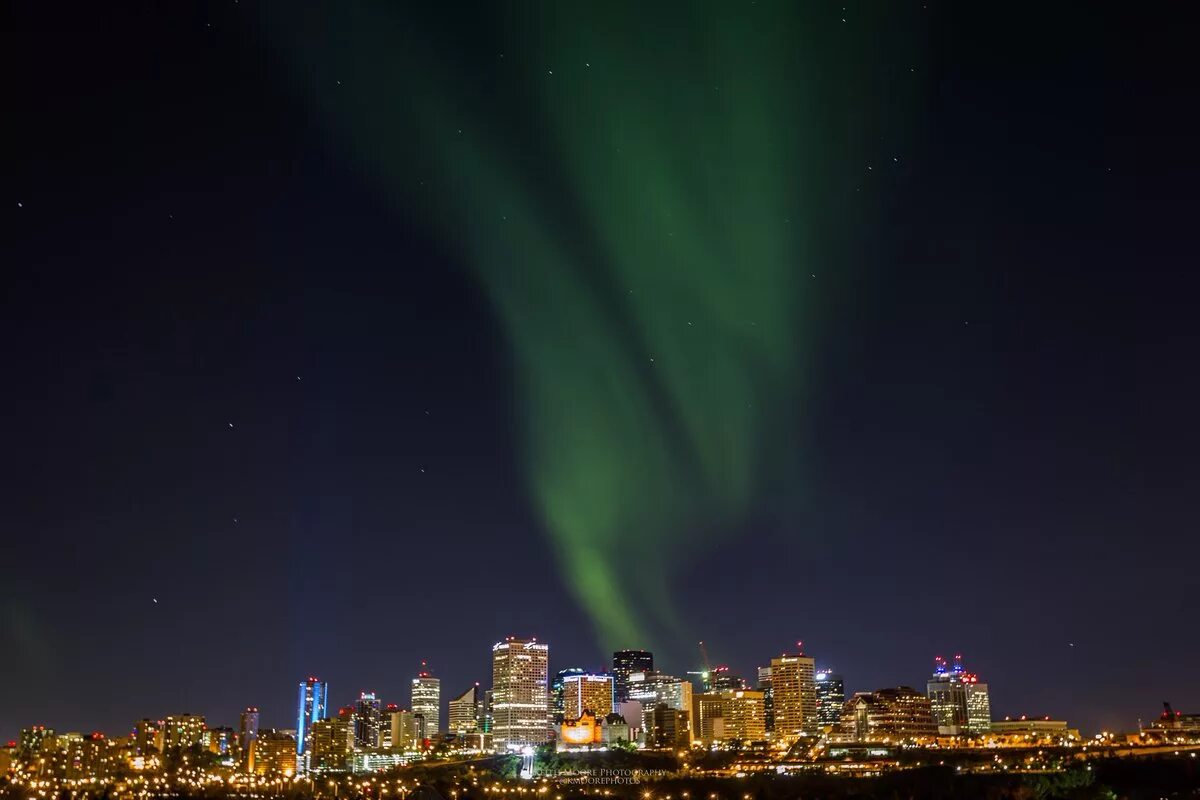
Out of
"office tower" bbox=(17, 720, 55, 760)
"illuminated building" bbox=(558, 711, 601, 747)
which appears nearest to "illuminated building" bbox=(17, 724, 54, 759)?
"office tower" bbox=(17, 720, 55, 760)

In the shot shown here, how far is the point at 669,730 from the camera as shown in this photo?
189 metres

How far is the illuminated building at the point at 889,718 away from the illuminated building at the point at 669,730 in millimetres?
24486

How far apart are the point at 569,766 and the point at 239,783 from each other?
33775 millimetres

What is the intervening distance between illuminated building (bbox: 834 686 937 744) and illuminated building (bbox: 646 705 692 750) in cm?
2449

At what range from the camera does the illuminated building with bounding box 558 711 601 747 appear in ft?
473

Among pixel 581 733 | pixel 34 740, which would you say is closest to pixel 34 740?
pixel 34 740

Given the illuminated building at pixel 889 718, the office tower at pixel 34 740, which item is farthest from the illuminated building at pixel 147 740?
the illuminated building at pixel 889 718

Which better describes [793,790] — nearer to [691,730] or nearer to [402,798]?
[402,798]

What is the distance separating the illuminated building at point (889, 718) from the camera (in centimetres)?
16488

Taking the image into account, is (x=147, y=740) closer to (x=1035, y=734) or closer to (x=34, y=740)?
(x=34, y=740)

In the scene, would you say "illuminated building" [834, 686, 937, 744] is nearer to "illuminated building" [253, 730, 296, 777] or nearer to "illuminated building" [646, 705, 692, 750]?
"illuminated building" [646, 705, 692, 750]

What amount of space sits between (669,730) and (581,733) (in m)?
48.8

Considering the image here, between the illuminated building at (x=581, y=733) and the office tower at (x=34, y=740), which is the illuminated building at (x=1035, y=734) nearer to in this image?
the illuminated building at (x=581, y=733)

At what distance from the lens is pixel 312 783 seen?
9638 cm
